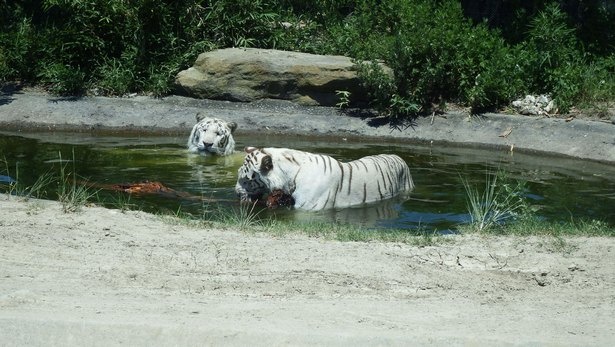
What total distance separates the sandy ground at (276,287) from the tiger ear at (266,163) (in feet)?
5.43

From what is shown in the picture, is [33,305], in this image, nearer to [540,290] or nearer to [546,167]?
[540,290]

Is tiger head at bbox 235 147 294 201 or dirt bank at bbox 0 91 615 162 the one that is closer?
tiger head at bbox 235 147 294 201

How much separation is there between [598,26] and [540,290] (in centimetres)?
1193

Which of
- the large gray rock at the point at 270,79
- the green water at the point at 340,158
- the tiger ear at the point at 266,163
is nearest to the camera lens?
the tiger ear at the point at 266,163

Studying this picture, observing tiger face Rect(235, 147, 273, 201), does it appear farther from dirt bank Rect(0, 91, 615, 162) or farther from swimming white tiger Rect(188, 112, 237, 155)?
dirt bank Rect(0, 91, 615, 162)

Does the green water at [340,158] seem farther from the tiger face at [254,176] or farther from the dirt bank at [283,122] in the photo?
the dirt bank at [283,122]

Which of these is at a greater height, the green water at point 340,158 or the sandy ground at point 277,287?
the sandy ground at point 277,287

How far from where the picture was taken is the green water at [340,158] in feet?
31.0

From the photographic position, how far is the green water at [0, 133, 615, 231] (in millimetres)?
9445

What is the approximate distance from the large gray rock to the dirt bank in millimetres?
186

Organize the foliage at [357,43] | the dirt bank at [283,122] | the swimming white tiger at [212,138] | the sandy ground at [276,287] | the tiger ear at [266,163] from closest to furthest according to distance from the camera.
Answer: the sandy ground at [276,287] → the tiger ear at [266,163] → the swimming white tiger at [212,138] → the dirt bank at [283,122] → the foliage at [357,43]

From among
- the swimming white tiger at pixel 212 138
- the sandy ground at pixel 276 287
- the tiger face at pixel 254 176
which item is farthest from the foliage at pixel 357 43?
the sandy ground at pixel 276 287

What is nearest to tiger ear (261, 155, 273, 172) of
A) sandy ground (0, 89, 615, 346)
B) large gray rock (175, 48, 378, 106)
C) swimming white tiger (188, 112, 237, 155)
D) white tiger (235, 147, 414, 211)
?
white tiger (235, 147, 414, 211)

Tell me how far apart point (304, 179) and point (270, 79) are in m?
6.16
